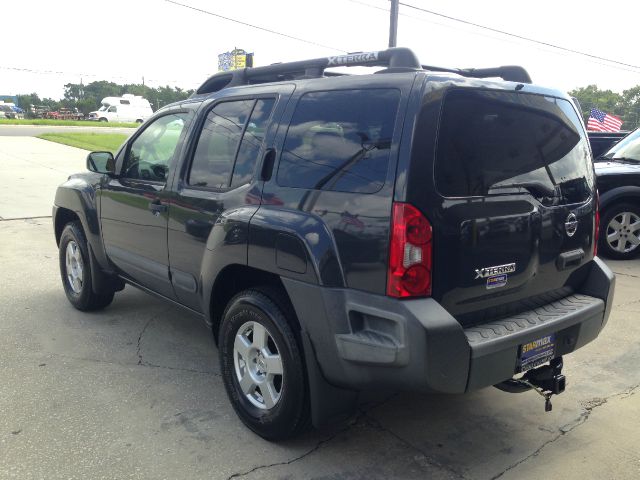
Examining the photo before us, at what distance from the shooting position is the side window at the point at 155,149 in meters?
4.12

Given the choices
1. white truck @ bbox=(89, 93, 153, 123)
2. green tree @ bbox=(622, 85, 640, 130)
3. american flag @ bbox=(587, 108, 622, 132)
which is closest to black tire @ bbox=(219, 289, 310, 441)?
american flag @ bbox=(587, 108, 622, 132)

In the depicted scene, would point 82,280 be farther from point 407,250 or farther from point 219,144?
point 407,250

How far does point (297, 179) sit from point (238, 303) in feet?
2.52

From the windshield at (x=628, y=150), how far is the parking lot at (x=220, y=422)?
388 cm

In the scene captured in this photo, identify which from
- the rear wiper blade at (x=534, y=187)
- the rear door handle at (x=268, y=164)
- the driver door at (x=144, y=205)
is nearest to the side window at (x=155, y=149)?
the driver door at (x=144, y=205)

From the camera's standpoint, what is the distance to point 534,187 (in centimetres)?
301

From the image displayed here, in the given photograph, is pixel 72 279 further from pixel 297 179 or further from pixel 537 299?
pixel 537 299

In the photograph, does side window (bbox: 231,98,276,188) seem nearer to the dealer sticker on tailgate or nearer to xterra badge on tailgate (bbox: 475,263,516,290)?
xterra badge on tailgate (bbox: 475,263,516,290)

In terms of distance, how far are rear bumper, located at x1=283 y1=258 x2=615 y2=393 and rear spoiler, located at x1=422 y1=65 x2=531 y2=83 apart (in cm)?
138

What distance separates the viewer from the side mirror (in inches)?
183

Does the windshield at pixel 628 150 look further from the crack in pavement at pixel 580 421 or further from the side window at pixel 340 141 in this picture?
the side window at pixel 340 141

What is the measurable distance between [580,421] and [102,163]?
3.83 meters

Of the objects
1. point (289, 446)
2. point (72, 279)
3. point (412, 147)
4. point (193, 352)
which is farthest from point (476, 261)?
point (72, 279)

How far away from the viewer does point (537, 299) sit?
3139 mm
